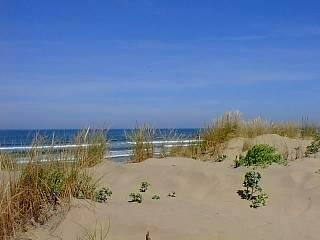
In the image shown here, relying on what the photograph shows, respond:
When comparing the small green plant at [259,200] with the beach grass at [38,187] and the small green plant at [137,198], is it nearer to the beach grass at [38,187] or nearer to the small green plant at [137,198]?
the small green plant at [137,198]

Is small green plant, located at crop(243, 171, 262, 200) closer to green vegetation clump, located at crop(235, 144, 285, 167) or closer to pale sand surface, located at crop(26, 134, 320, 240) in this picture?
pale sand surface, located at crop(26, 134, 320, 240)

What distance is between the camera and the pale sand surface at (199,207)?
5035mm

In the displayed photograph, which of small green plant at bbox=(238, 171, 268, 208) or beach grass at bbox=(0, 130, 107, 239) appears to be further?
small green plant at bbox=(238, 171, 268, 208)

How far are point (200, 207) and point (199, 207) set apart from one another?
2 centimetres

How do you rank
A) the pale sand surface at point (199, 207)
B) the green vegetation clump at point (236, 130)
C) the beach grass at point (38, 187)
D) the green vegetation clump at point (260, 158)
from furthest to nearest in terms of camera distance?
the green vegetation clump at point (236, 130)
the green vegetation clump at point (260, 158)
the pale sand surface at point (199, 207)
the beach grass at point (38, 187)

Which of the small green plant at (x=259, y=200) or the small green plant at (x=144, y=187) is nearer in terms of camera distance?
the small green plant at (x=259, y=200)

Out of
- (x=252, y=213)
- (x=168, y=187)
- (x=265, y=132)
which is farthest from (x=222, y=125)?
(x=252, y=213)

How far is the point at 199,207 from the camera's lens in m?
5.97

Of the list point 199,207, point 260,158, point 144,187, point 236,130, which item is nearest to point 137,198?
point 144,187

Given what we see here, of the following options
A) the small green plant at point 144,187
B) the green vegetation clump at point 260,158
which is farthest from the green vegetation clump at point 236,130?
the small green plant at point 144,187

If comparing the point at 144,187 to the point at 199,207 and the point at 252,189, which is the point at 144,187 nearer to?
the point at 199,207

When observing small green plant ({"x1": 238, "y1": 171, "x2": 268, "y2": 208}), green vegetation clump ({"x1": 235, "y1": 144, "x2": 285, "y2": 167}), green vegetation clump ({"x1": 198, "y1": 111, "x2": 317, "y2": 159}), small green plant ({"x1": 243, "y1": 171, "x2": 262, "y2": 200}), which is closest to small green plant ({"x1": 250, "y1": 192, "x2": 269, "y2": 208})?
small green plant ({"x1": 238, "y1": 171, "x2": 268, "y2": 208})

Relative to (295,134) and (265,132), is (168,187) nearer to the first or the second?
(265,132)

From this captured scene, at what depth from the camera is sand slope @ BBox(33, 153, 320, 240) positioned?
505 cm
